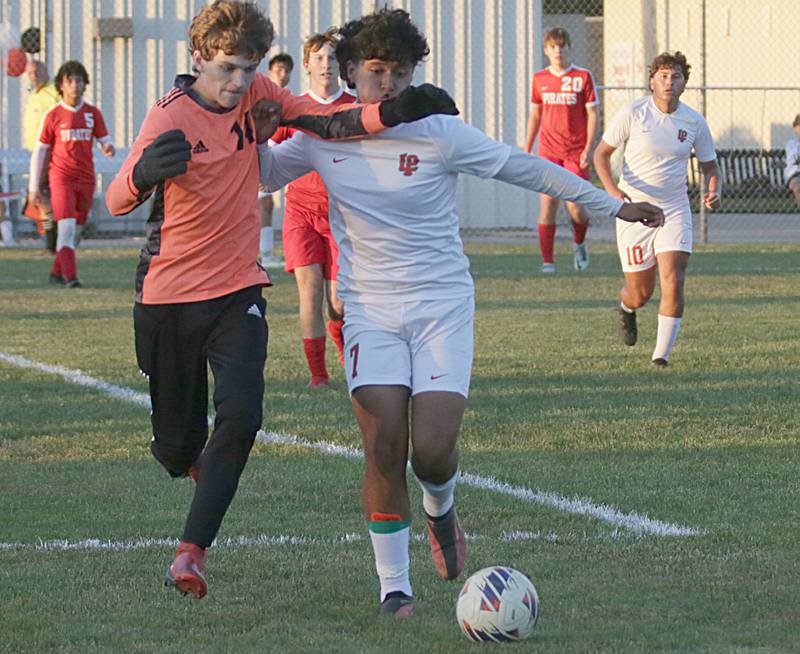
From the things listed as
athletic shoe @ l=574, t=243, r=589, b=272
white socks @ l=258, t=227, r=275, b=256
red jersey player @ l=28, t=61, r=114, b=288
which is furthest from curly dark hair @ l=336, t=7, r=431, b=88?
white socks @ l=258, t=227, r=275, b=256

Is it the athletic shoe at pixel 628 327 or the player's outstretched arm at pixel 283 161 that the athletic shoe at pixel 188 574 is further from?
the athletic shoe at pixel 628 327

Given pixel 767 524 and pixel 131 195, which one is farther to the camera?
pixel 767 524

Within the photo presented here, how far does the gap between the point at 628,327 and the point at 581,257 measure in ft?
21.7

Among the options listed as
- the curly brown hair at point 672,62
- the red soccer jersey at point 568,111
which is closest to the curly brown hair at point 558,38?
the red soccer jersey at point 568,111

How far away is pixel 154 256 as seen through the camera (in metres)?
5.34

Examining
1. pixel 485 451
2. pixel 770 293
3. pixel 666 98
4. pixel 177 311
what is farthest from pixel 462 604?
pixel 770 293

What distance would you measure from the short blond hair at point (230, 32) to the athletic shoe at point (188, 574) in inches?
58.7

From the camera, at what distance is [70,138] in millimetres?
16219

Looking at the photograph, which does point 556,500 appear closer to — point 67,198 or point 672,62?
point 672,62

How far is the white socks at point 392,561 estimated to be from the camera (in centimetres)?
497

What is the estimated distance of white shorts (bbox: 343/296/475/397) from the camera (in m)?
5.09

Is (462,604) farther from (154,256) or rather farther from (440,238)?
(154,256)

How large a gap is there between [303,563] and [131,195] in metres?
1.34

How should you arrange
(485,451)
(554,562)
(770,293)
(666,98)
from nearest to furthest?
(554,562) < (485,451) < (666,98) < (770,293)
